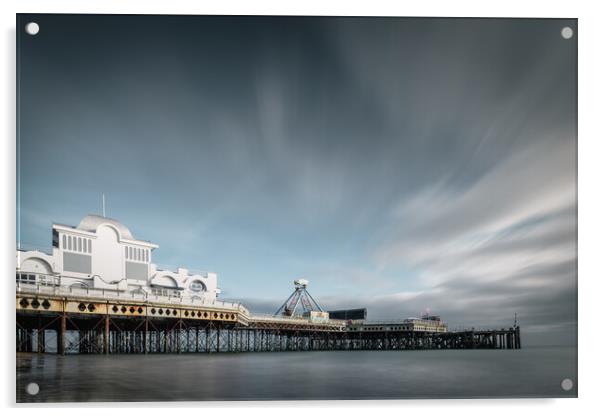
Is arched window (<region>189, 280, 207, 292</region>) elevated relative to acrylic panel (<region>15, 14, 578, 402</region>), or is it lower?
lower

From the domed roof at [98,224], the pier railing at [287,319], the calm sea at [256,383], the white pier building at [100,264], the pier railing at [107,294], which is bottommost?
the pier railing at [287,319]

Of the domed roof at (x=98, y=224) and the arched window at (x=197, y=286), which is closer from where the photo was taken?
the domed roof at (x=98, y=224)

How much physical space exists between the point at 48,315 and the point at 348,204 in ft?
23.0

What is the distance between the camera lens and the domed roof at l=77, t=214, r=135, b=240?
881cm

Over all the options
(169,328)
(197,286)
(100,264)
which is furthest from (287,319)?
(100,264)

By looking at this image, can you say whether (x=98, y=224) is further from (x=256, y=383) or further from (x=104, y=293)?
(x=256, y=383)

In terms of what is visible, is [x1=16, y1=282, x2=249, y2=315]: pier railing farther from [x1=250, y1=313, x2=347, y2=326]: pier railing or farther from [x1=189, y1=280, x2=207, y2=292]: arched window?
[x1=250, y1=313, x2=347, y2=326]: pier railing

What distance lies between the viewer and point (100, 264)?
33.9 ft

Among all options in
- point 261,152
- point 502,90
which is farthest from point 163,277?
point 502,90

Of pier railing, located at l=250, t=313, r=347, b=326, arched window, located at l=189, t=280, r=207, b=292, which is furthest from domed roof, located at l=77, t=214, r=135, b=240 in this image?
pier railing, located at l=250, t=313, r=347, b=326

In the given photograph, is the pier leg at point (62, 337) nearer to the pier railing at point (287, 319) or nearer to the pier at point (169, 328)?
the pier at point (169, 328)

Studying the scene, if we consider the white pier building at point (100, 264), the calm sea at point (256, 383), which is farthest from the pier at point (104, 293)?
the calm sea at point (256, 383)

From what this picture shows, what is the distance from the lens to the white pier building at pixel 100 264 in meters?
8.77
